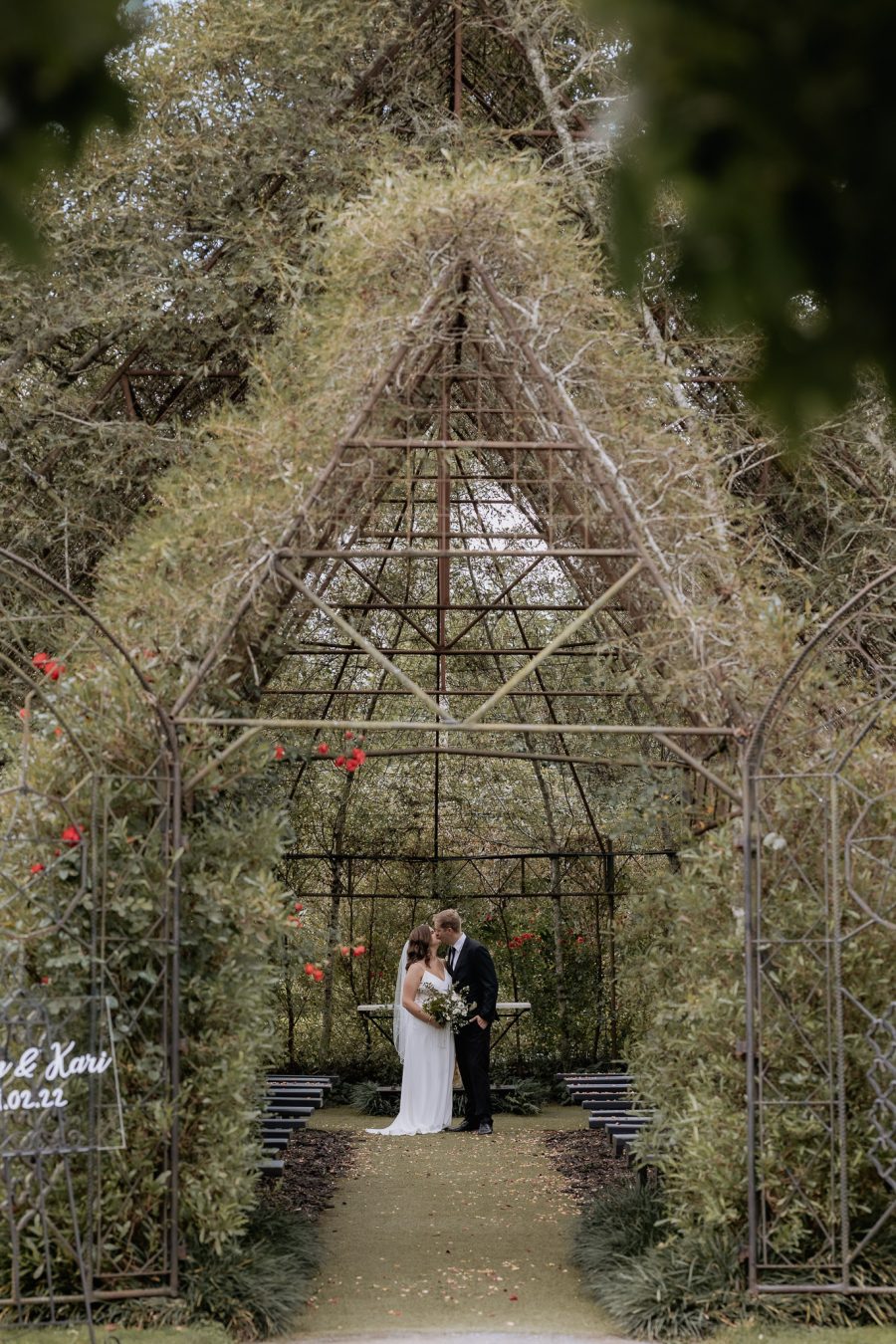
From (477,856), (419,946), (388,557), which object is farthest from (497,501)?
(477,856)

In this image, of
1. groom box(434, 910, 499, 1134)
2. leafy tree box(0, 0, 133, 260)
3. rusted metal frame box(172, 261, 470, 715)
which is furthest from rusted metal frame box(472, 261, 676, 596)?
groom box(434, 910, 499, 1134)

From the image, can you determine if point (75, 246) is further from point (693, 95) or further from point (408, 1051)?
point (693, 95)

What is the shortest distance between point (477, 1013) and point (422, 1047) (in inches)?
18.7

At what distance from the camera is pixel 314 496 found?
5.91m

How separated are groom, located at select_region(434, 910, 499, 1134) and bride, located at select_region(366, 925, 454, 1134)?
0.13m

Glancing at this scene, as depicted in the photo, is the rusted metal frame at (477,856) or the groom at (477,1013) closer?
the groom at (477,1013)

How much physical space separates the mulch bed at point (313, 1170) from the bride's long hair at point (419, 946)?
1.37 meters

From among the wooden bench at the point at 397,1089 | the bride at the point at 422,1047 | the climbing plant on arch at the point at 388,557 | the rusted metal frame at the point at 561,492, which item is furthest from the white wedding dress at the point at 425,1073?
the rusted metal frame at the point at 561,492

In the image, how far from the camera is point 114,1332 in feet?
16.9

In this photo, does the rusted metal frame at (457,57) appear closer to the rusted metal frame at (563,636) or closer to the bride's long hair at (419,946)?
the rusted metal frame at (563,636)

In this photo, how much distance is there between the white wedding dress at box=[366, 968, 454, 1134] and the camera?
33.8 feet

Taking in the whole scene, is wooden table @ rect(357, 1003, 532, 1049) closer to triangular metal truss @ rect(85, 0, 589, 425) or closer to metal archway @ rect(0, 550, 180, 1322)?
triangular metal truss @ rect(85, 0, 589, 425)

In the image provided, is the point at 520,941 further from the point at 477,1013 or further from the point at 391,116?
the point at 391,116

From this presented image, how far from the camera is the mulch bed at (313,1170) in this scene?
781 cm
